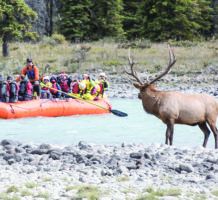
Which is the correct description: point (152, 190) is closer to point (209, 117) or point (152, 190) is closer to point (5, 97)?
point (209, 117)

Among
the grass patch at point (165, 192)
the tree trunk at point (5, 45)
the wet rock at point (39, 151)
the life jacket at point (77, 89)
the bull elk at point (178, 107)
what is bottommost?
the wet rock at point (39, 151)

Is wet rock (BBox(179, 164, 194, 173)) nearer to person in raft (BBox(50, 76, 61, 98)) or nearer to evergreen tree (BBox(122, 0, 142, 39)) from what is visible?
person in raft (BBox(50, 76, 61, 98))

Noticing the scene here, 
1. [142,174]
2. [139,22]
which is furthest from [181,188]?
[139,22]

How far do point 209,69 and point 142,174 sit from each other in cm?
1486

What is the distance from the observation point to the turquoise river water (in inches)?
329

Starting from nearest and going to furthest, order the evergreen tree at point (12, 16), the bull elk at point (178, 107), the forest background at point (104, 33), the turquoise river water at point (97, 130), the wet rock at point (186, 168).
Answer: the wet rock at point (186, 168) < the bull elk at point (178, 107) < the turquoise river water at point (97, 130) < the forest background at point (104, 33) < the evergreen tree at point (12, 16)

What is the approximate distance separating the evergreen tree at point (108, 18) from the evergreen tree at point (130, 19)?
1.20 meters

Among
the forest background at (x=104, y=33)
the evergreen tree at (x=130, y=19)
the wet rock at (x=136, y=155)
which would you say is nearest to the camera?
the wet rock at (x=136, y=155)

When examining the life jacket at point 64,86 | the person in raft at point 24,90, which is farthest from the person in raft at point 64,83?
the person in raft at point 24,90

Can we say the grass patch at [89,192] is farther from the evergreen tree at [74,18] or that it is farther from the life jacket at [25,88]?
the evergreen tree at [74,18]

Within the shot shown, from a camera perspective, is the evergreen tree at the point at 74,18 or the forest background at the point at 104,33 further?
the evergreen tree at the point at 74,18

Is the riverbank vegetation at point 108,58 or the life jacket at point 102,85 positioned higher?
the riverbank vegetation at point 108,58

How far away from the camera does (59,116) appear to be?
11.3 metres

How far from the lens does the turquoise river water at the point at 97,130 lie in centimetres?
835
